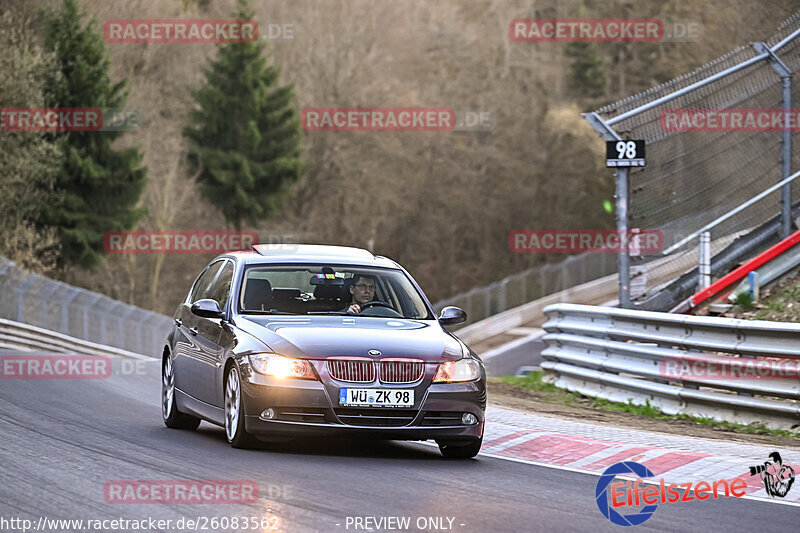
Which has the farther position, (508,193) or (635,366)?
(508,193)

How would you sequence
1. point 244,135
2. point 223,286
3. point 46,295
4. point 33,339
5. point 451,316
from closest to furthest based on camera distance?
point 451,316
point 223,286
point 33,339
point 46,295
point 244,135

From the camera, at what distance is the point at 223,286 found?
11164mm

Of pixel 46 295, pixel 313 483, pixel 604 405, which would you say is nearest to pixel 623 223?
pixel 604 405

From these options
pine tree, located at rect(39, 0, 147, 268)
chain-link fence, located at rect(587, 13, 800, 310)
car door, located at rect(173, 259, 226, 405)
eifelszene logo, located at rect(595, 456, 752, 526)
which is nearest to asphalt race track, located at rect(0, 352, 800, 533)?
eifelszene logo, located at rect(595, 456, 752, 526)

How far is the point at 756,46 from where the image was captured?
58.0 ft

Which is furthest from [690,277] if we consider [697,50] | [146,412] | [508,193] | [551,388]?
[508,193]

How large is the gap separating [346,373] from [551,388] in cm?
774

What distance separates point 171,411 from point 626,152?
22.1 feet

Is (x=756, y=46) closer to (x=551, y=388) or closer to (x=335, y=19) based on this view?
(x=551, y=388)

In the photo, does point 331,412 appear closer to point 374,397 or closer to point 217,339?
point 374,397

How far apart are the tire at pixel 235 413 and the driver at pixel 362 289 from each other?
4.39 feet

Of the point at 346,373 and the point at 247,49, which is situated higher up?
the point at 247,49

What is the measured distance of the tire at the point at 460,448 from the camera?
32.3 feet

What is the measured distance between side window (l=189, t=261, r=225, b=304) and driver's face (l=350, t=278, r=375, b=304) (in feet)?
4.95
